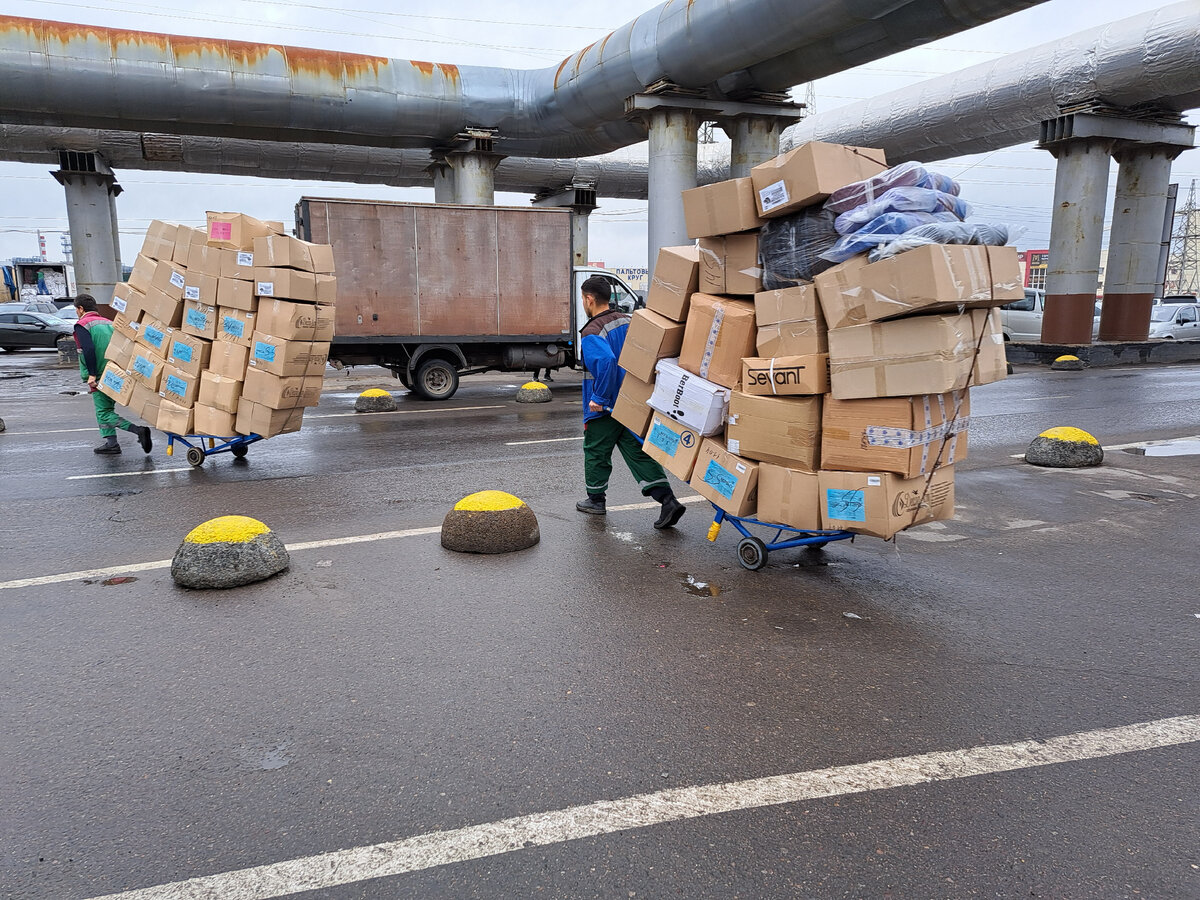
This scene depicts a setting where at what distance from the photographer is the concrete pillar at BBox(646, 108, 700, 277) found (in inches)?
628

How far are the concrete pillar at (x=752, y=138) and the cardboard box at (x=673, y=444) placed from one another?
41.5 feet

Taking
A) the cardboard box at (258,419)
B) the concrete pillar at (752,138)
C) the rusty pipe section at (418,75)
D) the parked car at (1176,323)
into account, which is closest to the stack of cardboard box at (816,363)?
the cardboard box at (258,419)

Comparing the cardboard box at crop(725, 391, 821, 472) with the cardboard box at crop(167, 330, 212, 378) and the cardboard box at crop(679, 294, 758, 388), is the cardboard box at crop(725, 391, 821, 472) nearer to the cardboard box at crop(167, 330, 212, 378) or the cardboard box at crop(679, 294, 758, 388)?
the cardboard box at crop(679, 294, 758, 388)

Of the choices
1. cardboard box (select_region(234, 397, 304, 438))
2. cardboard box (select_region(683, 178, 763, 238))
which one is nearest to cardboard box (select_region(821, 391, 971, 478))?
cardboard box (select_region(683, 178, 763, 238))

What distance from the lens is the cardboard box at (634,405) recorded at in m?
5.45

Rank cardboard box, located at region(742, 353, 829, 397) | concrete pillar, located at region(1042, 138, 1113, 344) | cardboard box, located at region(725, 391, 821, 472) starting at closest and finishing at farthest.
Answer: cardboard box, located at region(742, 353, 829, 397)
cardboard box, located at region(725, 391, 821, 472)
concrete pillar, located at region(1042, 138, 1113, 344)

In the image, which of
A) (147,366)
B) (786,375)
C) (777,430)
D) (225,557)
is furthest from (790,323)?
(147,366)

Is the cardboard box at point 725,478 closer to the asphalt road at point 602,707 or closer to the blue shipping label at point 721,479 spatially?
the blue shipping label at point 721,479

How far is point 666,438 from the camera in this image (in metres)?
Result: 5.22

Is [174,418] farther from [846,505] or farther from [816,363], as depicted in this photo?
[846,505]

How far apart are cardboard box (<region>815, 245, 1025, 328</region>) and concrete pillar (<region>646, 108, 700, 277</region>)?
1241 centimetres

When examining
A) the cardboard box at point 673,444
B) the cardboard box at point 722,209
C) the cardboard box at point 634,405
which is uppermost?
the cardboard box at point 722,209

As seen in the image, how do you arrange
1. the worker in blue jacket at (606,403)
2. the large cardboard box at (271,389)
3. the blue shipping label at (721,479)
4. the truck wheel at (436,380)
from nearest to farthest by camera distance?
the blue shipping label at (721,479)
the worker in blue jacket at (606,403)
the large cardboard box at (271,389)
the truck wheel at (436,380)

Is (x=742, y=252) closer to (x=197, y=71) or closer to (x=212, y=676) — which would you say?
(x=212, y=676)
